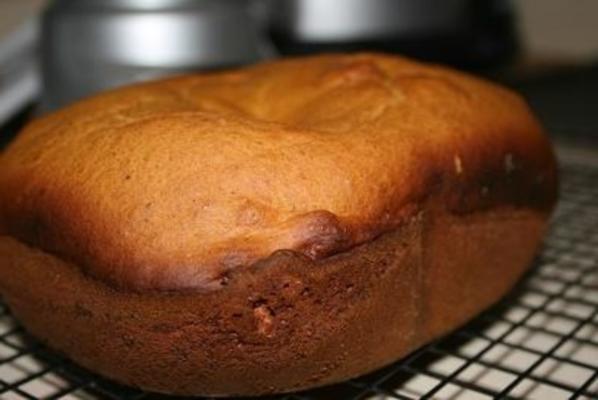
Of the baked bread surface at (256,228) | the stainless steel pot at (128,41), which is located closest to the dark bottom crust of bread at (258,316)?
the baked bread surface at (256,228)

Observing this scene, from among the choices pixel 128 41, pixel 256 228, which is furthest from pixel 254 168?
pixel 128 41

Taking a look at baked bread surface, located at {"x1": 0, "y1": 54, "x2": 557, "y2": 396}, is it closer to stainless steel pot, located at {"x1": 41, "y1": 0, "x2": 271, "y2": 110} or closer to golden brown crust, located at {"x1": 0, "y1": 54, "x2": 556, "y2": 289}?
golden brown crust, located at {"x1": 0, "y1": 54, "x2": 556, "y2": 289}

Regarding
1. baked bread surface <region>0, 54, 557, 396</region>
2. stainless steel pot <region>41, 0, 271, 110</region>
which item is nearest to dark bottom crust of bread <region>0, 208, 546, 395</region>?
baked bread surface <region>0, 54, 557, 396</region>

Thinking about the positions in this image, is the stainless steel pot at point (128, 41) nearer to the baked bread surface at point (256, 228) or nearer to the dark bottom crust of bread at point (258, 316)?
the baked bread surface at point (256, 228)

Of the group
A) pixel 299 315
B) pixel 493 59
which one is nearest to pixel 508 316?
pixel 299 315

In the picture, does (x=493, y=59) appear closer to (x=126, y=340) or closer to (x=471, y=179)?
(x=471, y=179)
